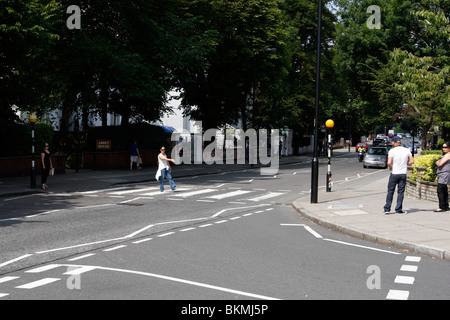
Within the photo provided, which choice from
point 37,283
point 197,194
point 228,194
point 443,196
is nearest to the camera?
point 37,283

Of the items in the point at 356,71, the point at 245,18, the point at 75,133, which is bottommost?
the point at 75,133

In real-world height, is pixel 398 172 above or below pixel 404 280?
above

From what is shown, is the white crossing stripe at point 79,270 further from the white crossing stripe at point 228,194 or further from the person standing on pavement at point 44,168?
the person standing on pavement at point 44,168

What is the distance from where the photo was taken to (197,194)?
19688 millimetres

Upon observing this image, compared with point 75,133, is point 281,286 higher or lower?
lower

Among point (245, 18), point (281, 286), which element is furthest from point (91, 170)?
point (281, 286)

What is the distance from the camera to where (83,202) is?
1678 cm

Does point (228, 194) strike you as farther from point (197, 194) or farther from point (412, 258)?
point (412, 258)

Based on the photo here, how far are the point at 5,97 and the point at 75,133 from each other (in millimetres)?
8308

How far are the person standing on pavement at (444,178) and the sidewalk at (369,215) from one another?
380 mm

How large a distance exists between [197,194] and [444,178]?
912 centimetres

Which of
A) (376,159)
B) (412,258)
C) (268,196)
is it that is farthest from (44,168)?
(376,159)
